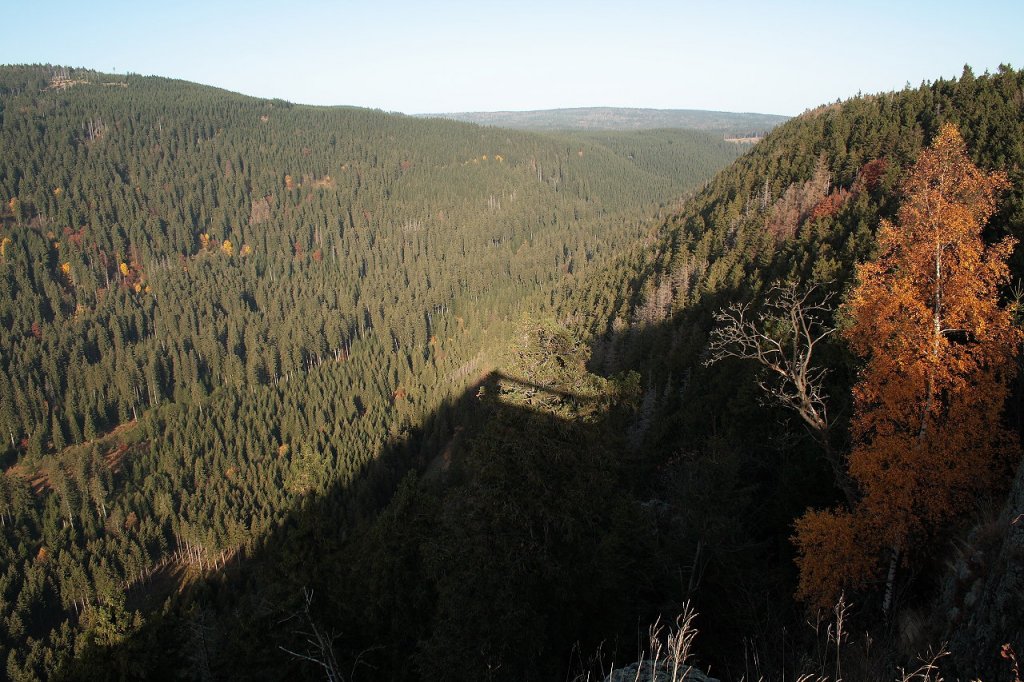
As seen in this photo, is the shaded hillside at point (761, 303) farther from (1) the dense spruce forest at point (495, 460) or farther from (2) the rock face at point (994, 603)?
(1) the dense spruce forest at point (495, 460)

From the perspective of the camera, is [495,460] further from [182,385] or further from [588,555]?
[182,385]

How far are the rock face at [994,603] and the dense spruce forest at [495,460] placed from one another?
0.04m

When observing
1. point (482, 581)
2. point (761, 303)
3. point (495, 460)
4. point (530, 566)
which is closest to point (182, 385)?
point (761, 303)

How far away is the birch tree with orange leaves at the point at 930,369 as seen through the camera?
31.0 ft

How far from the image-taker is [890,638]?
26.0 feet

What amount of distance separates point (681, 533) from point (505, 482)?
662 centimetres

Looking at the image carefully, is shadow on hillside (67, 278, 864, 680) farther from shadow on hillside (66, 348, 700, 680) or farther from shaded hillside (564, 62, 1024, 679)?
shaded hillside (564, 62, 1024, 679)

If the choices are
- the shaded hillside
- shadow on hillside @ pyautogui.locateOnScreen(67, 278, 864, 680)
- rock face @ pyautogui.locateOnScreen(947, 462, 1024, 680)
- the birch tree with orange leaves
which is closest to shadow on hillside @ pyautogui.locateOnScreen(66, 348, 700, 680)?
shadow on hillside @ pyautogui.locateOnScreen(67, 278, 864, 680)

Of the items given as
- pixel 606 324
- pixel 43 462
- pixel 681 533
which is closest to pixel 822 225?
pixel 606 324

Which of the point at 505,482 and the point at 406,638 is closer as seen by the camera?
the point at 505,482

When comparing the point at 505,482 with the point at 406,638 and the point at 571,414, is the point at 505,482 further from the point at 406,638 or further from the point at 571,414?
the point at 406,638

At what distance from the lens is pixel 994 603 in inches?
263

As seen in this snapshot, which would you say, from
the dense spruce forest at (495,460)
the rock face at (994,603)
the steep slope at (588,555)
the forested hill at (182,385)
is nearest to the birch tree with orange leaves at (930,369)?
the dense spruce forest at (495,460)

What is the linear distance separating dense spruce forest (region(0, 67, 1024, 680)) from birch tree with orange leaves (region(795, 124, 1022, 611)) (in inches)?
14.4
